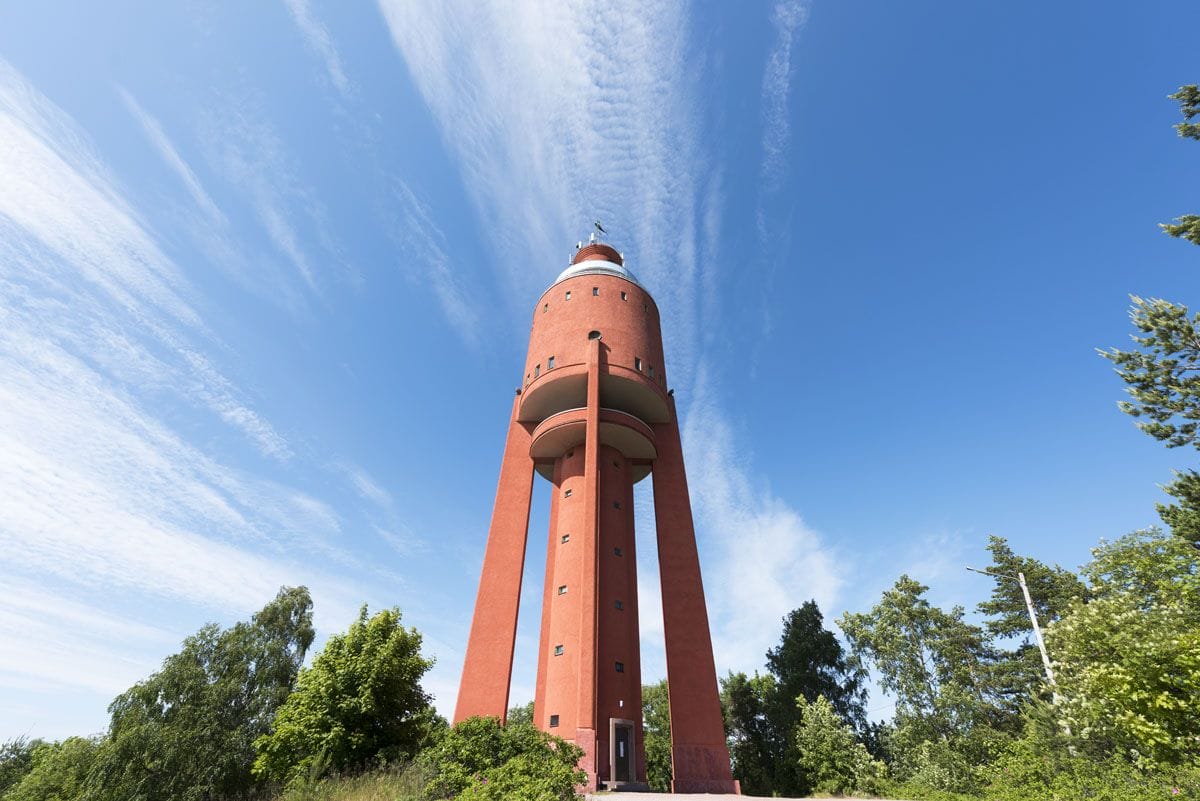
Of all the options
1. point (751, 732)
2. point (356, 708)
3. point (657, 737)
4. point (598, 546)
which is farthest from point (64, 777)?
point (751, 732)

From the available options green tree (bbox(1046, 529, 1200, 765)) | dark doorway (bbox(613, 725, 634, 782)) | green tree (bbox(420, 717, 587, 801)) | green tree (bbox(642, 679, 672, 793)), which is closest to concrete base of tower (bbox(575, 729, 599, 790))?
dark doorway (bbox(613, 725, 634, 782))

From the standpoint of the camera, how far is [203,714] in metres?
25.9

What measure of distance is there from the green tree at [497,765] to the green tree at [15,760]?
44972 mm

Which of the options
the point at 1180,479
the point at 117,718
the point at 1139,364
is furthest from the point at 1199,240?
the point at 117,718

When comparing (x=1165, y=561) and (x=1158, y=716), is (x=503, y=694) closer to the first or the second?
(x=1158, y=716)

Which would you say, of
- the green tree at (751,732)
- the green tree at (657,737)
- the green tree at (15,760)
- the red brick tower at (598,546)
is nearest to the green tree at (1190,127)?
the red brick tower at (598,546)

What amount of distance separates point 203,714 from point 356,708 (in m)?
16.9

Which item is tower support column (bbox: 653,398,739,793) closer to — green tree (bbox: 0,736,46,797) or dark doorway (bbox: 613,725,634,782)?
dark doorway (bbox: 613,725,634,782)

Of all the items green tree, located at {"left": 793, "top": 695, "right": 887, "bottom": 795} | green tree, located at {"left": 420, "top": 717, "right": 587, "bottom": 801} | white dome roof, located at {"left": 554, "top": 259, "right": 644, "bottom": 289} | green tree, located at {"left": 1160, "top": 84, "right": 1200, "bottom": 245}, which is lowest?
green tree, located at {"left": 420, "top": 717, "right": 587, "bottom": 801}

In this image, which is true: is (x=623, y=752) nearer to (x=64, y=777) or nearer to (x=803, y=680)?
(x=803, y=680)

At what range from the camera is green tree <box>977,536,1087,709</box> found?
30.0m

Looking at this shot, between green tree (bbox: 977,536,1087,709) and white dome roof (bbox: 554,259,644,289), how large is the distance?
26.9 metres

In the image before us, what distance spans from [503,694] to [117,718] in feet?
68.0

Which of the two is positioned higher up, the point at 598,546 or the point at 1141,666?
the point at 598,546
